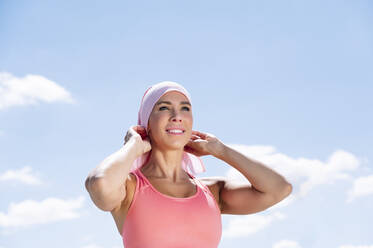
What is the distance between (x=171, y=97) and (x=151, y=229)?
3.51 feet

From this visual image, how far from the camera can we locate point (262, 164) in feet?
13.0

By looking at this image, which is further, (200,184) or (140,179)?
(200,184)

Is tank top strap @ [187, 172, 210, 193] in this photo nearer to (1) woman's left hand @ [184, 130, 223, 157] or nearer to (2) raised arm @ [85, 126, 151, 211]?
(1) woman's left hand @ [184, 130, 223, 157]

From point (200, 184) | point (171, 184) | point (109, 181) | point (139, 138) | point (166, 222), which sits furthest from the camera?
point (200, 184)

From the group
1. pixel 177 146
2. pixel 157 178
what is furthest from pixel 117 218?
pixel 177 146

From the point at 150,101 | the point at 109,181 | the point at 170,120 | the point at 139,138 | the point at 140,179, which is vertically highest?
the point at 150,101

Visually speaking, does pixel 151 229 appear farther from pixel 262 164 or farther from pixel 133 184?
pixel 262 164

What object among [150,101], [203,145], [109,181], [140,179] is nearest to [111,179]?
[109,181]

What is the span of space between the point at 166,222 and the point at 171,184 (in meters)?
0.41

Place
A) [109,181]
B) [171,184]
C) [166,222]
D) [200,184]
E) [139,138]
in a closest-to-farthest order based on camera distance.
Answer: [109,181], [166,222], [139,138], [171,184], [200,184]

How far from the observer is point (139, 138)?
372 cm

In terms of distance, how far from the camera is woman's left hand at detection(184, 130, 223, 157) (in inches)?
161

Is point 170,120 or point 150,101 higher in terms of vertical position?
point 150,101

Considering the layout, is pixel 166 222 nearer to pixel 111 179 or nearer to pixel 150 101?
pixel 111 179
